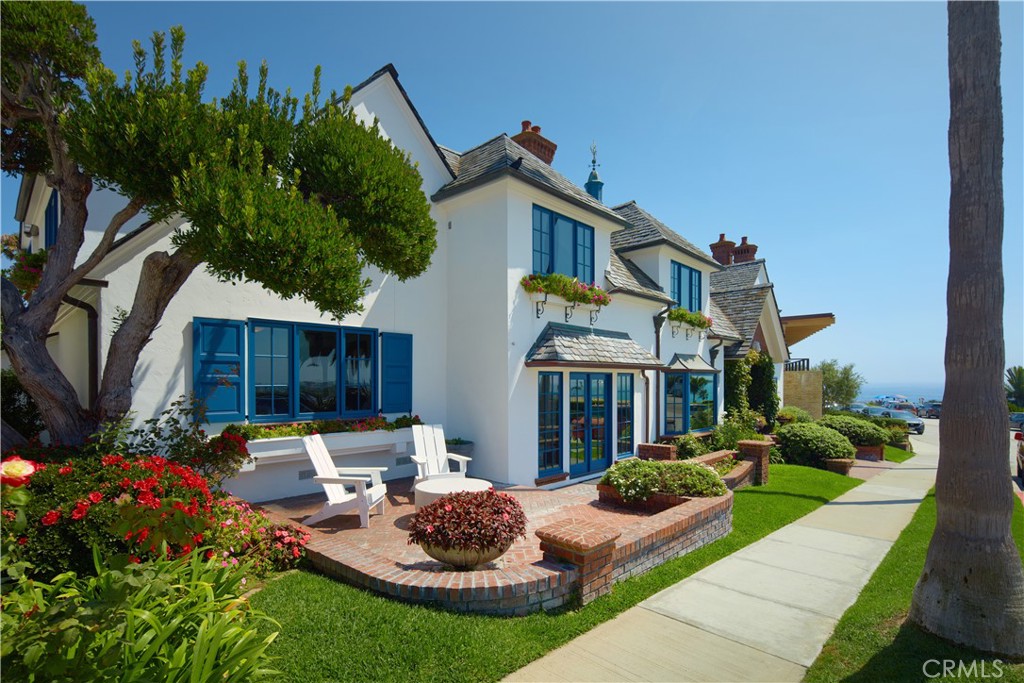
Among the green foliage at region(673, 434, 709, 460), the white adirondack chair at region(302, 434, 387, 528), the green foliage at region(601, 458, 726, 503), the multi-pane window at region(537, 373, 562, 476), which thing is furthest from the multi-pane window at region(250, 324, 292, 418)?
the green foliage at region(673, 434, 709, 460)

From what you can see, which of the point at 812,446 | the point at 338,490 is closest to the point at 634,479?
the point at 338,490

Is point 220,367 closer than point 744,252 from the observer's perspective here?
→ Yes

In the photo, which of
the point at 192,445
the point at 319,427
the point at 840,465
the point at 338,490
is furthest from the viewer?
the point at 840,465

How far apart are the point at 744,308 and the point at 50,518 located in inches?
827

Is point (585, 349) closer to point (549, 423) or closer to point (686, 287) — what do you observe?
point (549, 423)

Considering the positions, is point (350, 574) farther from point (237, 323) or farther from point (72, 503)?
point (237, 323)

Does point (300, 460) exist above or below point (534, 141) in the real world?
below

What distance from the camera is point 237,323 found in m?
8.31

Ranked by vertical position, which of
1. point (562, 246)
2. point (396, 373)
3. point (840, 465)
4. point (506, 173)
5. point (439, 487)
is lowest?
point (840, 465)

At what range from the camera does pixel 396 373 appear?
10453 mm

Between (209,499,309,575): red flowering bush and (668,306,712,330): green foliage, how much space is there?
1210 centimetres

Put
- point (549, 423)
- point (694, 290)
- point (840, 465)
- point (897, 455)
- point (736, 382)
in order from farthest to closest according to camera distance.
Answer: point (736, 382) < point (897, 455) < point (694, 290) < point (840, 465) < point (549, 423)

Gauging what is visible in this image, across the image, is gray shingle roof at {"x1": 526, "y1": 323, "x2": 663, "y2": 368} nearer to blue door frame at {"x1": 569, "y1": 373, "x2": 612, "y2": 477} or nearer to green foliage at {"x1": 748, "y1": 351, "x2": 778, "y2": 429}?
blue door frame at {"x1": 569, "y1": 373, "x2": 612, "y2": 477}

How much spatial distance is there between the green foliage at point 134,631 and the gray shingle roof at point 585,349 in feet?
23.5
